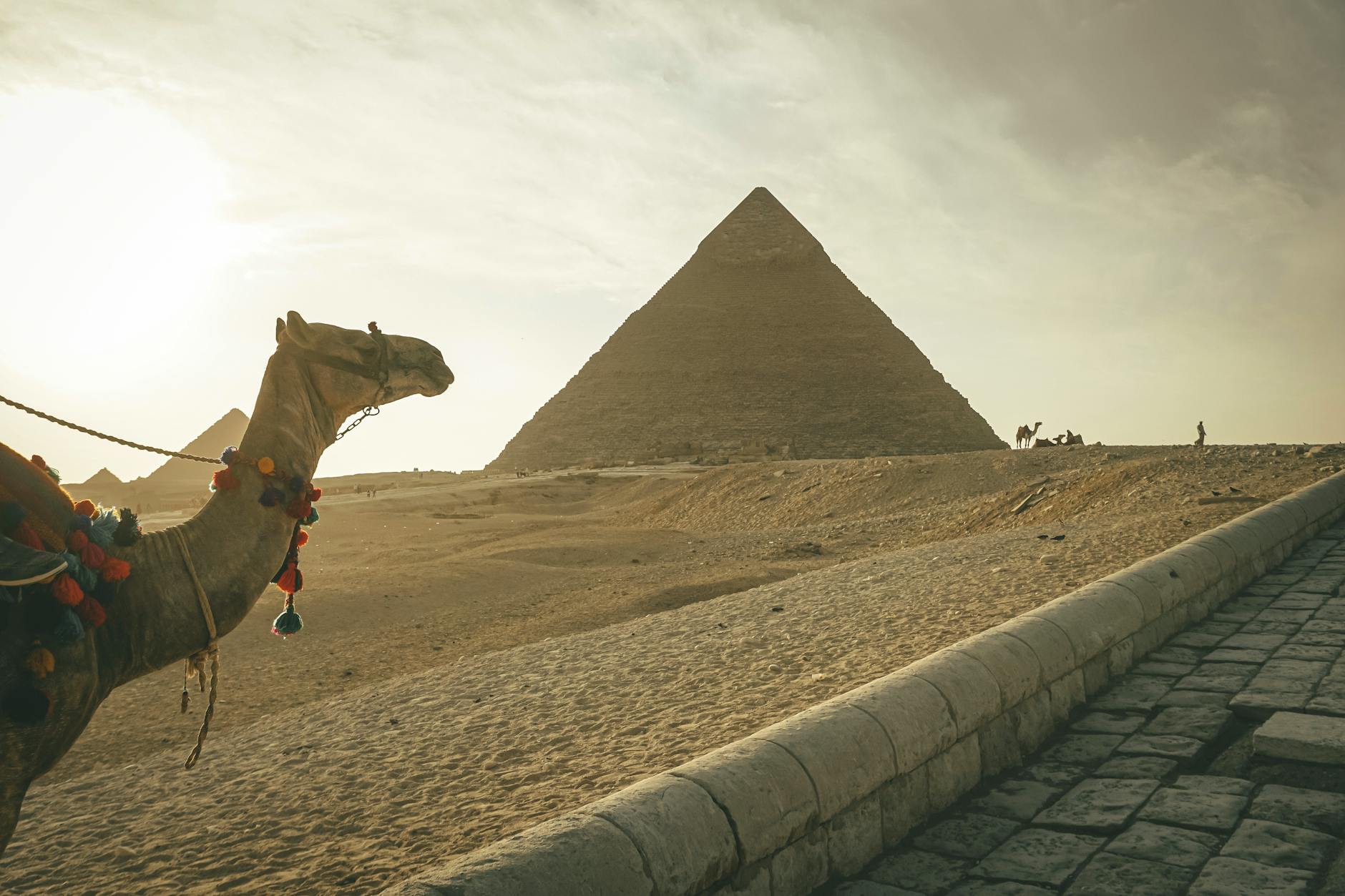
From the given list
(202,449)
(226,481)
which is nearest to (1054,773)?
(226,481)

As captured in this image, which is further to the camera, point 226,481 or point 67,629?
point 226,481

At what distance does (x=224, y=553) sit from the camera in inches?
109

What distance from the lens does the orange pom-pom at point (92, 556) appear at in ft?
7.79

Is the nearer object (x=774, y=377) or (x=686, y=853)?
(x=686, y=853)

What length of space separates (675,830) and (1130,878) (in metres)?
1.13

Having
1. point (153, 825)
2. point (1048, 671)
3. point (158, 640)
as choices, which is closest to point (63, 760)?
point (153, 825)

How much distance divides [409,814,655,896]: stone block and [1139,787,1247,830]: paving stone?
1.57m

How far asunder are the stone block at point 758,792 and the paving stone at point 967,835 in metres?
0.48

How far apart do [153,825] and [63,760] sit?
1.81m

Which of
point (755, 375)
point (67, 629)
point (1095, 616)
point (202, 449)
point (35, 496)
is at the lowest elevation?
point (1095, 616)

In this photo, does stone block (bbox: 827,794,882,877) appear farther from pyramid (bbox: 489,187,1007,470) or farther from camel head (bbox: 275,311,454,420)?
pyramid (bbox: 489,187,1007,470)

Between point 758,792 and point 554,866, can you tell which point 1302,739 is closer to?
point 758,792

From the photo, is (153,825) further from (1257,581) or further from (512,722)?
(1257,581)

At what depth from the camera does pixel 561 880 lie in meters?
1.84
